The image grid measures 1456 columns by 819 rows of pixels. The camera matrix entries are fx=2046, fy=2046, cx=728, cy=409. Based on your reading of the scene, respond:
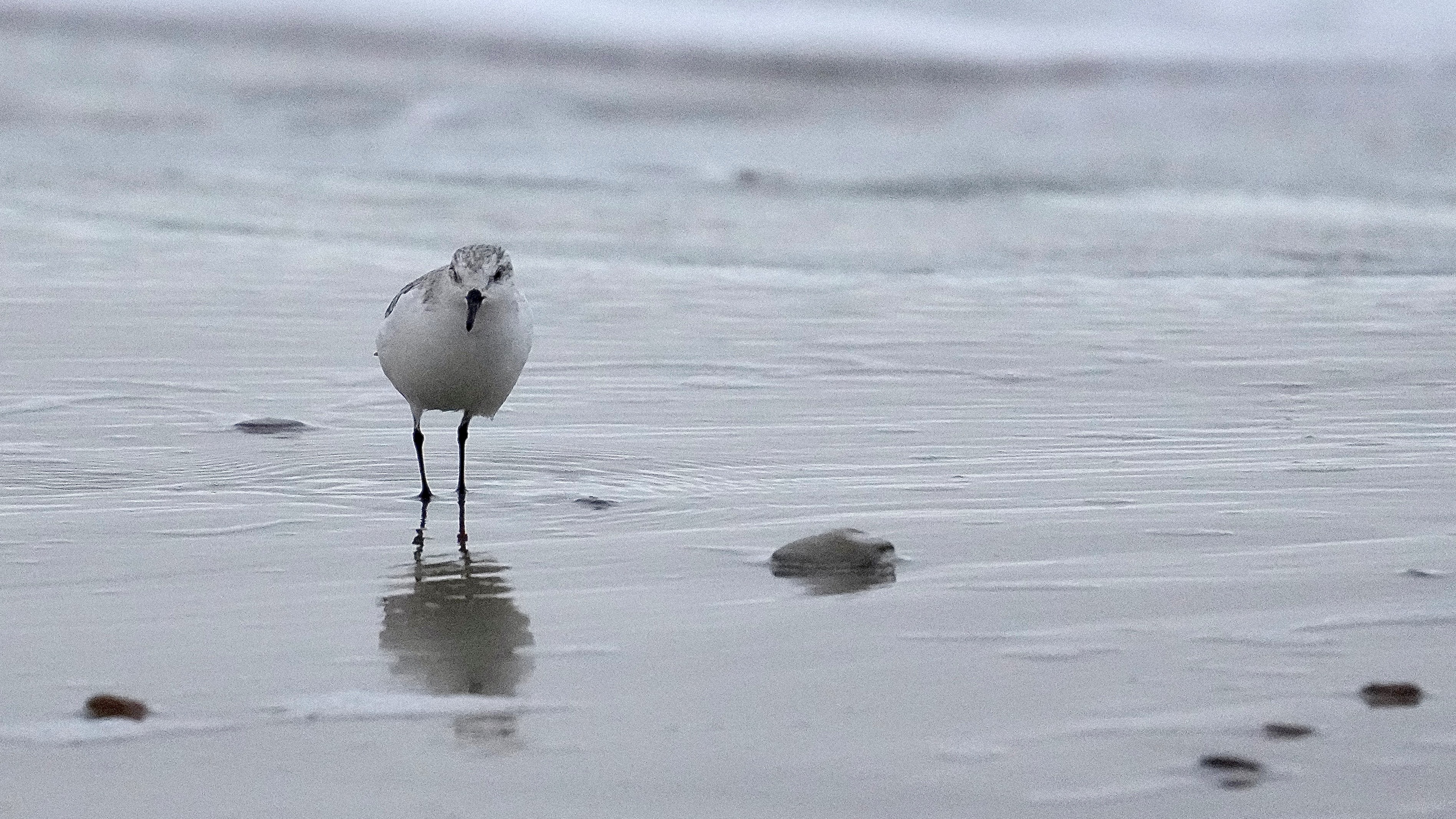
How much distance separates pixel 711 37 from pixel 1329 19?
25.5 feet

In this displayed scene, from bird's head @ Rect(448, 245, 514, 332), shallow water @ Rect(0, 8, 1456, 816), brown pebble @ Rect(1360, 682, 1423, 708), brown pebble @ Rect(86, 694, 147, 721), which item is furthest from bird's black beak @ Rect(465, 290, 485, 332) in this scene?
brown pebble @ Rect(1360, 682, 1423, 708)

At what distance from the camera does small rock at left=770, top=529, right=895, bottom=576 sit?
13.8ft

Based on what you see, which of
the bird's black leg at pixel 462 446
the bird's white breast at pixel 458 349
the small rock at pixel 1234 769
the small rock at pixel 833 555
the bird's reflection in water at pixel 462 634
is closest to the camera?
the small rock at pixel 1234 769

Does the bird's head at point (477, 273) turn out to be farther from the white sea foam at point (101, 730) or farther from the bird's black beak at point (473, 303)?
the white sea foam at point (101, 730)

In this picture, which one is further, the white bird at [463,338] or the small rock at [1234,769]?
the white bird at [463,338]

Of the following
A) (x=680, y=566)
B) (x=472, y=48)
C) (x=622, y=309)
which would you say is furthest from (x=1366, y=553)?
(x=472, y=48)

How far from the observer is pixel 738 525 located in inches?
187

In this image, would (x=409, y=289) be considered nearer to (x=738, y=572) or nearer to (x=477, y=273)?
(x=477, y=273)

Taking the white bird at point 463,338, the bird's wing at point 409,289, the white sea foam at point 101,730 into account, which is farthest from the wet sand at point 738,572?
the bird's wing at point 409,289

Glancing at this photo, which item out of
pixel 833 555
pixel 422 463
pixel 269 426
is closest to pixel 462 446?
pixel 422 463

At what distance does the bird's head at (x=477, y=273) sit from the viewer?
5371mm

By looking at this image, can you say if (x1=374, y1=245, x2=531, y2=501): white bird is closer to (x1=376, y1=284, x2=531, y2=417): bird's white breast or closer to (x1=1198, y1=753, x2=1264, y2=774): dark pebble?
(x1=376, y1=284, x2=531, y2=417): bird's white breast

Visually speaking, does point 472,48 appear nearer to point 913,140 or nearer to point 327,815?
point 913,140

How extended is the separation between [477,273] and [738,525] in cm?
112
